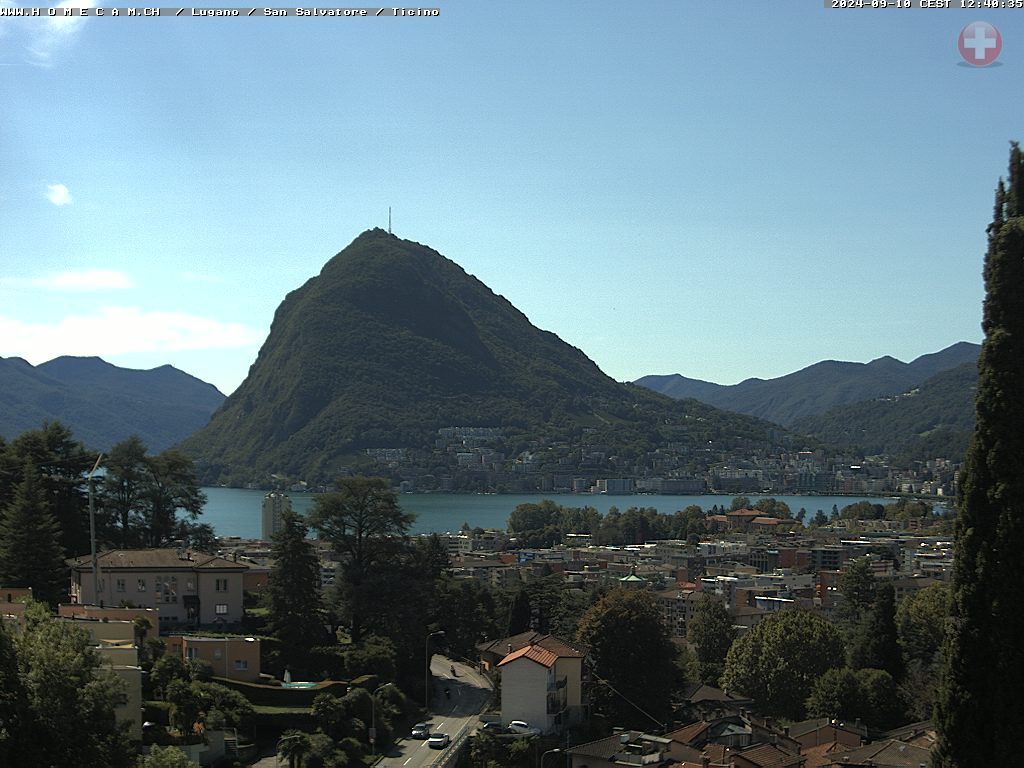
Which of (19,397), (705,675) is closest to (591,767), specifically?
(705,675)

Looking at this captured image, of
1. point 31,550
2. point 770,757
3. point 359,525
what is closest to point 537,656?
point 770,757

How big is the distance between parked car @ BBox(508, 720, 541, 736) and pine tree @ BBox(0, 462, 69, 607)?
24.2ft

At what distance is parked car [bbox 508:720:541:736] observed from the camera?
726 inches

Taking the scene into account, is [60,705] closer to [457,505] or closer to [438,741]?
[438,741]

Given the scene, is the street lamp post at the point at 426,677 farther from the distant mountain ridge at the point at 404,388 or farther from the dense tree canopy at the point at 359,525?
the distant mountain ridge at the point at 404,388

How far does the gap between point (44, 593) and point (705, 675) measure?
1506 cm

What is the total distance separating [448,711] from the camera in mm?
21062

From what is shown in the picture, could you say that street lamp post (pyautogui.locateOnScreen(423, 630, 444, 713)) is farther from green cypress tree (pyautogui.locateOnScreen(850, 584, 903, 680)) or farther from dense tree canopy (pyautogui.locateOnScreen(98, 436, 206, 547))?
green cypress tree (pyautogui.locateOnScreen(850, 584, 903, 680))

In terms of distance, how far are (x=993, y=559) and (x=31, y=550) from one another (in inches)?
609

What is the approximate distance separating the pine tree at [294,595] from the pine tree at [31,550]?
352cm

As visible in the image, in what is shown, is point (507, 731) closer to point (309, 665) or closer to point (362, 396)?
point (309, 665)

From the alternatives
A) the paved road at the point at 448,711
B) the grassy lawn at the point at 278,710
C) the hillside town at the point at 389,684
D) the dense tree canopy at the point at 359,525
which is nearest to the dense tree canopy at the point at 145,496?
the hillside town at the point at 389,684

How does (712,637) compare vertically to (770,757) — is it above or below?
below

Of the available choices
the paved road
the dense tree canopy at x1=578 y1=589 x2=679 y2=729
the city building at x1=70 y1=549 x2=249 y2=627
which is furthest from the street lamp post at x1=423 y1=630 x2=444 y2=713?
the city building at x1=70 y1=549 x2=249 y2=627
